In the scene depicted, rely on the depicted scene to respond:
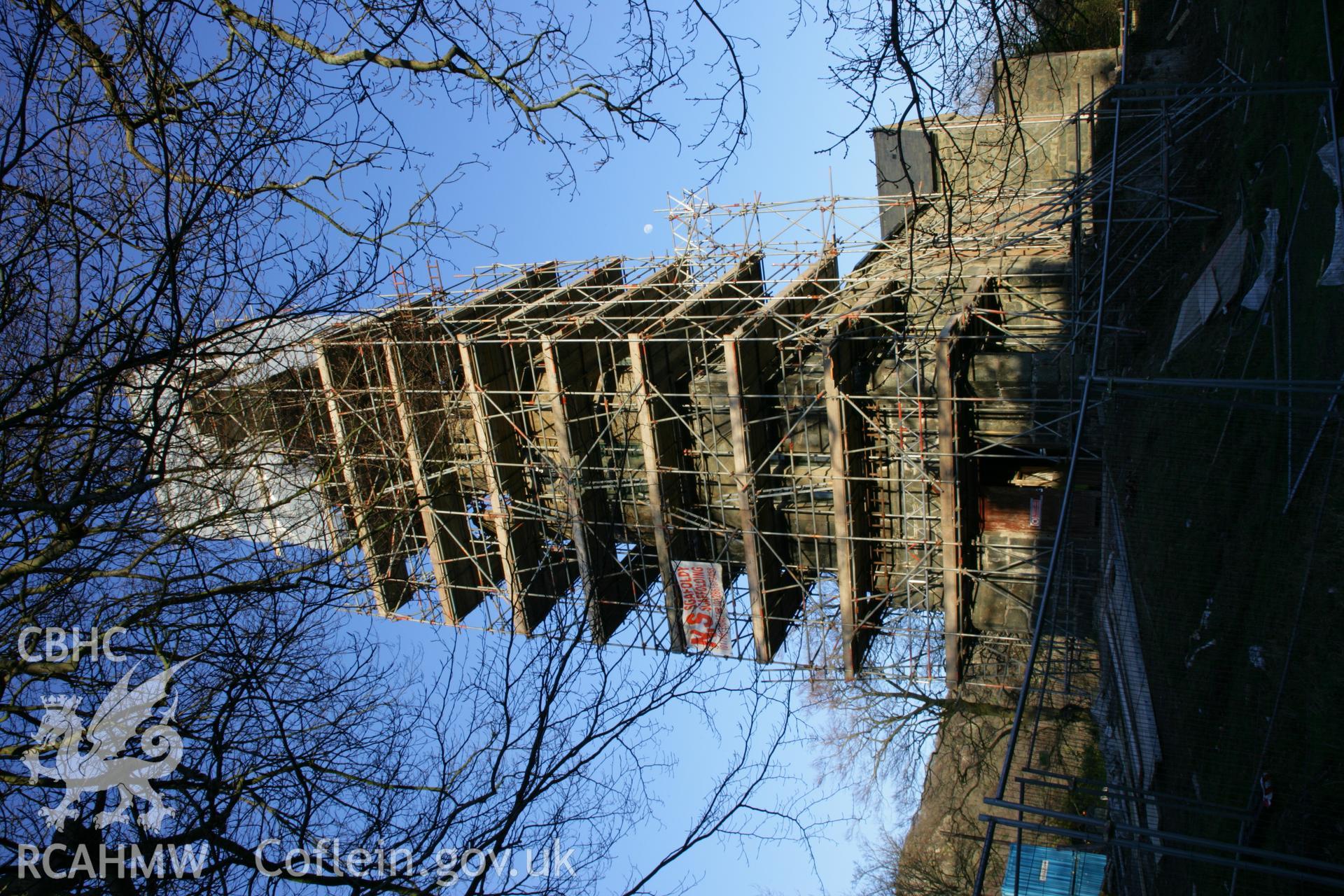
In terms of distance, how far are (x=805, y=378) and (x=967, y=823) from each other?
29.3ft

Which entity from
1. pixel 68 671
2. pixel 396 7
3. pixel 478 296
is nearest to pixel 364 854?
pixel 68 671

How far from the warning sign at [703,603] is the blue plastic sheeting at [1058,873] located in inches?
221

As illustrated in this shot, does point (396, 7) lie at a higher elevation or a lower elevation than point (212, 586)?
higher

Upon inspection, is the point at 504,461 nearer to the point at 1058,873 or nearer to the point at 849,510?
the point at 849,510

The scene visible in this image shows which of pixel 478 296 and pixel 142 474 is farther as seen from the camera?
pixel 478 296

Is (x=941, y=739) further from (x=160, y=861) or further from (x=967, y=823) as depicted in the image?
(x=160, y=861)

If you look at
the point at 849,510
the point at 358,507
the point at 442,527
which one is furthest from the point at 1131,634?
the point at 442,527

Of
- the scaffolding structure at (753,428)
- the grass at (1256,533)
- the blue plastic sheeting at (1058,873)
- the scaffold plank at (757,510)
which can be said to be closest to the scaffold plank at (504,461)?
the scaffolding structure at (753,428)

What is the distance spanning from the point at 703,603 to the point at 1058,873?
21.4 feet

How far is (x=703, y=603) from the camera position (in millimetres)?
15008

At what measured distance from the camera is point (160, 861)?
621 centimetres

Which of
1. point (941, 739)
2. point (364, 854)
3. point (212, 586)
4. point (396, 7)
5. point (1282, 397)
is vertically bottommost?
point (941, 739)

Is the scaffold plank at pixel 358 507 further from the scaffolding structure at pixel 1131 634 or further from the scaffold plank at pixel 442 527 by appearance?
the scaffolding structure at pixel 1131 634

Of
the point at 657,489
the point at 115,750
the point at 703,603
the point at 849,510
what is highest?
the point at 115,750
